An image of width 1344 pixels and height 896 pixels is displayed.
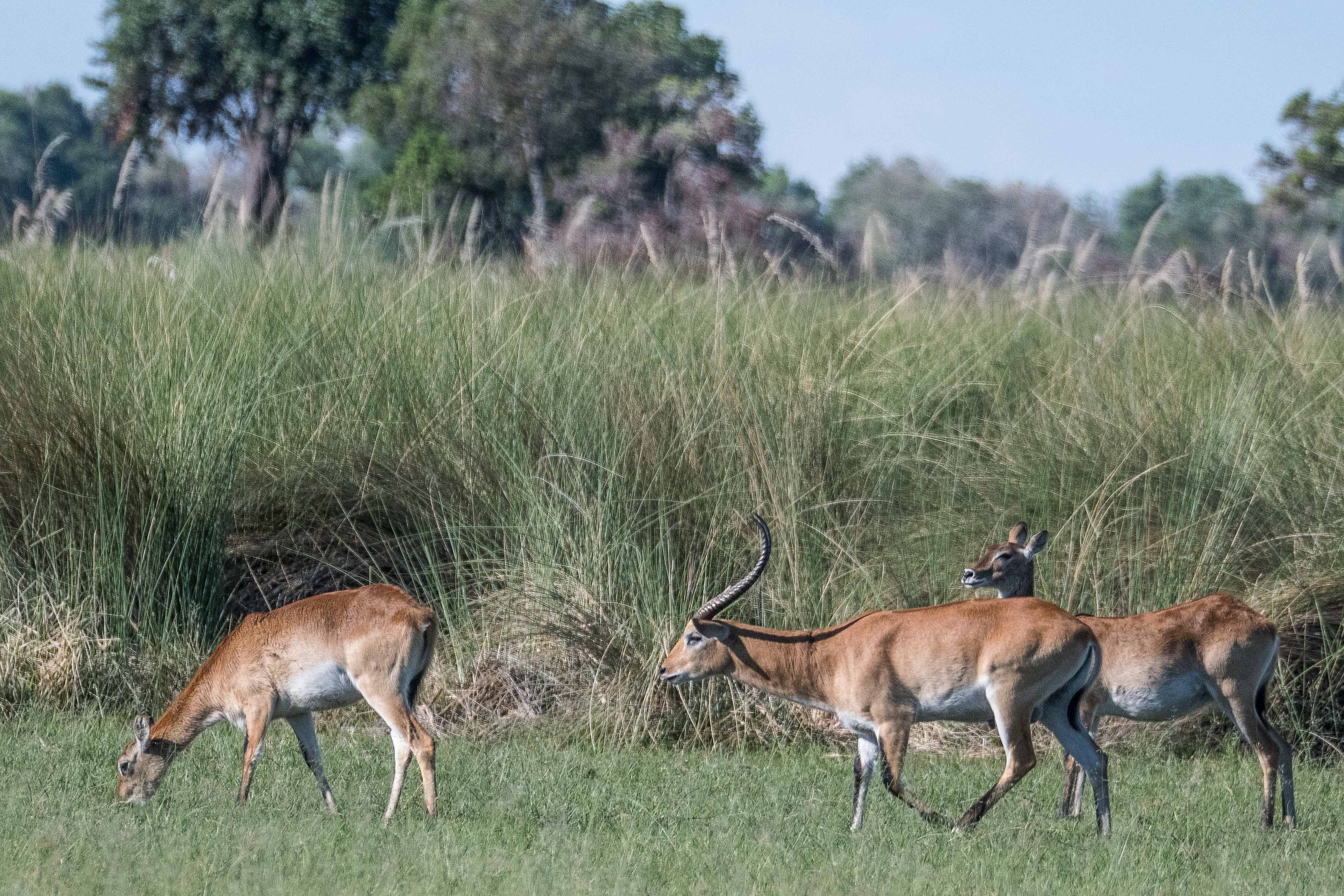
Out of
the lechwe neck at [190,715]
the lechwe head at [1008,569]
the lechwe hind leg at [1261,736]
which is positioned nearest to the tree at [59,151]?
the lechwe neck at [190,715]

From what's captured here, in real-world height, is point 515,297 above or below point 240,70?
below

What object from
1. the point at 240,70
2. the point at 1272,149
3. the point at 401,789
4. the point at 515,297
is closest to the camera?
the point at 401,789

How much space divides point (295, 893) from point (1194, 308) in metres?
7.53

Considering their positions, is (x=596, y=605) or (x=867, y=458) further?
(x=867, y=458)

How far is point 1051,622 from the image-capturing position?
211 inches

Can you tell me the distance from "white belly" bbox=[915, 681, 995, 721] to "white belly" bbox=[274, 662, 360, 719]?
80.2 inches

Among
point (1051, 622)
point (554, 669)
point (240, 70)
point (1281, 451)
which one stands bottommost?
point (554, 669)

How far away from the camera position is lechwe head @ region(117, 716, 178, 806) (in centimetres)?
563

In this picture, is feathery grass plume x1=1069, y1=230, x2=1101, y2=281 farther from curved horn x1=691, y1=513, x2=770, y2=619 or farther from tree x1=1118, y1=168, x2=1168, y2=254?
tree x1=1118, y1=168, x2=1168, y2=254

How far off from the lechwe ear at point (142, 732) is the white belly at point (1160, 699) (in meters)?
3.56

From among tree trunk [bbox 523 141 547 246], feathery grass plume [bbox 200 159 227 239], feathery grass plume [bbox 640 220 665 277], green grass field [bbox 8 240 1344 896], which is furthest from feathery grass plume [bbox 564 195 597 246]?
tree trunk [bbox 523 141 547 246]

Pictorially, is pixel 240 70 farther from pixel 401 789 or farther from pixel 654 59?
pixel 401 789

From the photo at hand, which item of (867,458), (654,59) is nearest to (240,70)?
(654,59)

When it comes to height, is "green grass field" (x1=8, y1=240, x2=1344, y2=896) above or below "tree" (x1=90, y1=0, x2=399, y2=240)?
below
